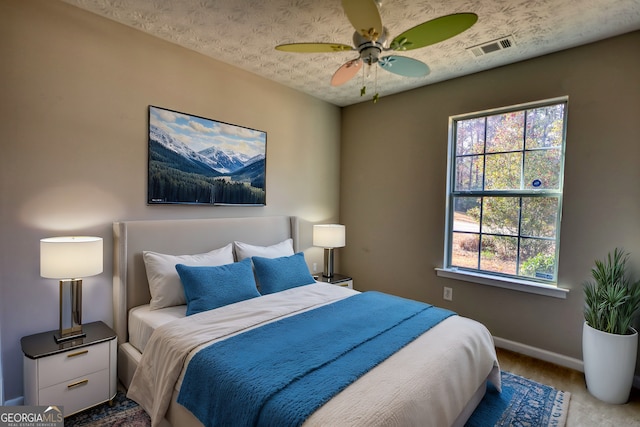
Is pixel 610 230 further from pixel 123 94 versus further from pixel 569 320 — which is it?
pixel 123 94

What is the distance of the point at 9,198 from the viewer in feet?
6.46

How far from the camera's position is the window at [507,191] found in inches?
109

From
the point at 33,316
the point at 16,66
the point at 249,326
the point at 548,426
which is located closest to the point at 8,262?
the point at 33,316

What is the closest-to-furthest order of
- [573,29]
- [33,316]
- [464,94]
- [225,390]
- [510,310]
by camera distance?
[225,390] → [33,316] → [573,29] → [510,310] → [464,94]

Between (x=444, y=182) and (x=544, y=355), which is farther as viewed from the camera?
(x=444, y=182)

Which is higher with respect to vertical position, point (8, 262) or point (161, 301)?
point (8, 262)

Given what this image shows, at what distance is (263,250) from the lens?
3027 millimetres

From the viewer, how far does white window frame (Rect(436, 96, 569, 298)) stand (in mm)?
2691

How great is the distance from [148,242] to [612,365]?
3.51m

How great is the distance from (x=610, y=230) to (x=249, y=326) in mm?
2825

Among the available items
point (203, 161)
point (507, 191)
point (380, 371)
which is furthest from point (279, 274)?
point (507, 191)

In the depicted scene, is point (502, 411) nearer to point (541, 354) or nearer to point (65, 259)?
point (541, 354)

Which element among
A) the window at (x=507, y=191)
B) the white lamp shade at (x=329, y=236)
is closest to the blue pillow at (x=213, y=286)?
the white lamp shade at (x=329, y=236)

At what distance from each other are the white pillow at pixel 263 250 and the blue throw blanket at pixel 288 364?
1017mm
